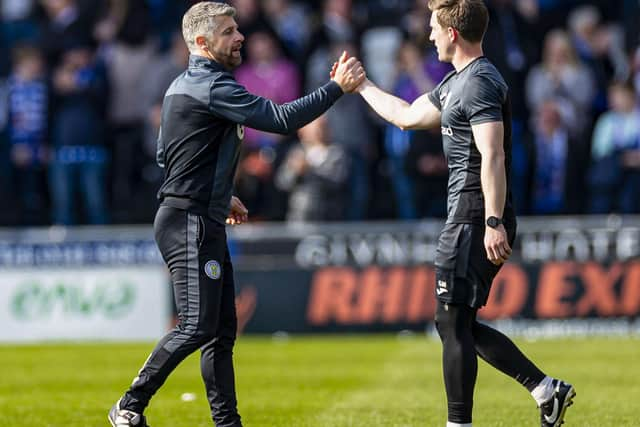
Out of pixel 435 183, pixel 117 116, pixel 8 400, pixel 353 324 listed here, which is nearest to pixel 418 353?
pixel 353 324

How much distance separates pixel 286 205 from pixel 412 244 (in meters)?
2.33

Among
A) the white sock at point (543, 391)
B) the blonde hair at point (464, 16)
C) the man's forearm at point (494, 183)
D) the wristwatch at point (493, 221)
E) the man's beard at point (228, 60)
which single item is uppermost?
the blonde hair at point (464, 16)

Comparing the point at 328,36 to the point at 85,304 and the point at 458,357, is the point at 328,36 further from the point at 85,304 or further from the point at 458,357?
the point at 458,357

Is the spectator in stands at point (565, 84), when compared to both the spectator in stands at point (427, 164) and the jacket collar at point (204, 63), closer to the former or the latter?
the spectator in stands at point (427, 164)

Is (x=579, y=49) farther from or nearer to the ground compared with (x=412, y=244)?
farther from the ground

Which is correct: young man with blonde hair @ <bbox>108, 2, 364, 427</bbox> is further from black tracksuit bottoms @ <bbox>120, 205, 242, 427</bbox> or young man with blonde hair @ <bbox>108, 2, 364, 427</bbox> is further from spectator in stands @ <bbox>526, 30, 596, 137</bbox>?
spectator in stands @ <bbox>526, 30, 596, 137</bbox>

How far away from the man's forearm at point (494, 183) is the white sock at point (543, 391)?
1.12 m

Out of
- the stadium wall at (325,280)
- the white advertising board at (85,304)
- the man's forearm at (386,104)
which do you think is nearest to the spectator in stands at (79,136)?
the stadium wall at (325,280)

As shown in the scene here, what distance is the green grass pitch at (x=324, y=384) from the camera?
926 centimetres

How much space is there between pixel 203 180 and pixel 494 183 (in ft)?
5.46

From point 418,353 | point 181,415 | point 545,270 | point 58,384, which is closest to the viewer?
point 181,415

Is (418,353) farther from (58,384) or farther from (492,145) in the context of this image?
(492,145)

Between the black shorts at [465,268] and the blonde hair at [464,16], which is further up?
the blonde hair at [464,16]

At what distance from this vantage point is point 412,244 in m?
16.5
